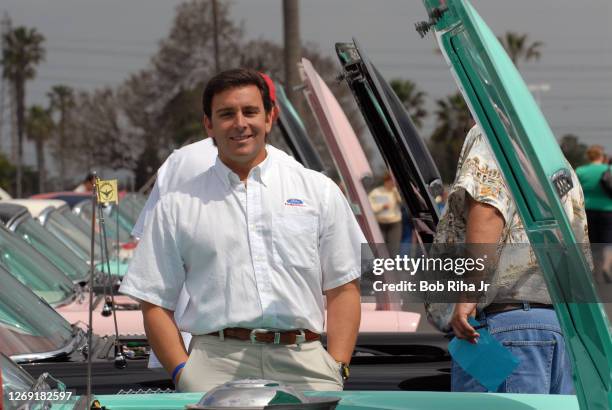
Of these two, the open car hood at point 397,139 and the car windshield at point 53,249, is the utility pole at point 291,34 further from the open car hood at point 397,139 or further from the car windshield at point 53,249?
the open car hood at point 397,139

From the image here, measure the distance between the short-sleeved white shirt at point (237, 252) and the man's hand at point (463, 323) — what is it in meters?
0.44

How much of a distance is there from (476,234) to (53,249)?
4936mm

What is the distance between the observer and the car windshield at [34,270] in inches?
250

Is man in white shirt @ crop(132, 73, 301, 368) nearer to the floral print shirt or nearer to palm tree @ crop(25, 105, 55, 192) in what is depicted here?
the floral print shirt

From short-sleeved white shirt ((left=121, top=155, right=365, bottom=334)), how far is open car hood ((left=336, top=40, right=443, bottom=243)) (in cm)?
234

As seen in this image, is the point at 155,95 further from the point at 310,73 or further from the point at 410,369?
the point at 410,369

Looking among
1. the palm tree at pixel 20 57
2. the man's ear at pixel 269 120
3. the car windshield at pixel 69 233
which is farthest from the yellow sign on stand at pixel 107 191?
the palm tree at pixel 20 57

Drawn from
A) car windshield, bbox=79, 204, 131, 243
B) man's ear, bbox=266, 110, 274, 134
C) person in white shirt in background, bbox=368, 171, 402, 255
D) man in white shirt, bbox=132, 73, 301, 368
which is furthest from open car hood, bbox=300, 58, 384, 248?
person in white shirt in background, bbox=368, 171, 402, 255

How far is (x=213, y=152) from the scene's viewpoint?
15.3ft

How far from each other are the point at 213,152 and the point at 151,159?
46.9 meters

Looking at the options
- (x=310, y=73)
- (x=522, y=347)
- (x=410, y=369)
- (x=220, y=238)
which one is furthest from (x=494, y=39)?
(x=310, y=73)

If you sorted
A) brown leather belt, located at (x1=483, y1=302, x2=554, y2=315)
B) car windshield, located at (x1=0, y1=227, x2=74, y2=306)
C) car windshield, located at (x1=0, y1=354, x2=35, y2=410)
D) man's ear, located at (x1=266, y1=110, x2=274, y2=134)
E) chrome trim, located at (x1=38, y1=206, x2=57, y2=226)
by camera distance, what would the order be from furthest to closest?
chrome trim, located at (x1=38, y1=206, x2=57, y2=226), car windshield, located at (x1=0, y1=227, x2=74, y2=306), brown leather belt, located at (x1=483, y1=302, x2=554, y2=315), man's ear, located at (x1=266, y1=110, x2=274, y2=134), car windshield, located at (x1=0, y1=354, x2=35, y2=410)

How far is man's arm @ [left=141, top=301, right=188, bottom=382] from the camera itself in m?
3.25

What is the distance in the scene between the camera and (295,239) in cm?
327
